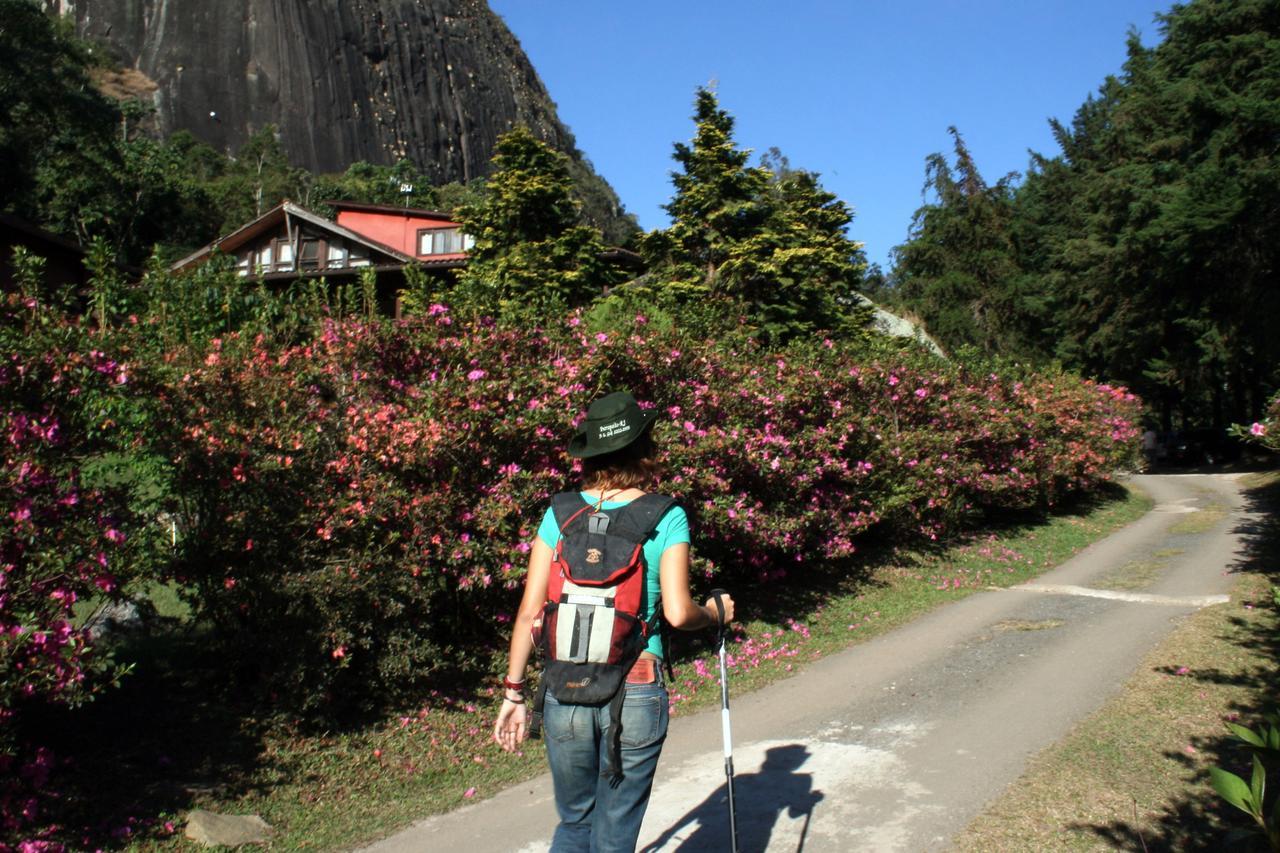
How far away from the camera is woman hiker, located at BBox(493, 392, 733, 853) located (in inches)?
122

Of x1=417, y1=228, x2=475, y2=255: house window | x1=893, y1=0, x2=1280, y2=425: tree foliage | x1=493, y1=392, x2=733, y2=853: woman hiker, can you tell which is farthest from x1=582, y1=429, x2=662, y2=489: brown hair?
x1=417, y1=228, x2=475, y2=255: house window

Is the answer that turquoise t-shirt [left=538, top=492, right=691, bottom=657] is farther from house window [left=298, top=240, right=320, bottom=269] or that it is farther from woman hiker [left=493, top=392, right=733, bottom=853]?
house window [left=298, top=240, right=320, bottom=269]

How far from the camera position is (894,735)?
6.39m

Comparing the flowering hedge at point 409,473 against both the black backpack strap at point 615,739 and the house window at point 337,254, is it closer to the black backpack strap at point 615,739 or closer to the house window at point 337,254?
the black backpack strap at point 615,739

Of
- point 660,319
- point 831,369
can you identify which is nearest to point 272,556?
point 660,319

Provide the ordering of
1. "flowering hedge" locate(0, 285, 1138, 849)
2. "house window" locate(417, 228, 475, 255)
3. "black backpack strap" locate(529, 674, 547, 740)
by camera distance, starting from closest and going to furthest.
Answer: "black backpack strap" locate(529, 674, 547, 740), "flowering hedge" locate(0, 285, 1138, 849), "house window" locate(417, 228, 475, 255)

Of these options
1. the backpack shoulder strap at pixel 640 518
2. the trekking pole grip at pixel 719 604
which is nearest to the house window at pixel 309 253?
the trekking pole grip at pixel 719 604

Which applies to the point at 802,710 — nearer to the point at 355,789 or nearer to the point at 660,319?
the point at 355,789

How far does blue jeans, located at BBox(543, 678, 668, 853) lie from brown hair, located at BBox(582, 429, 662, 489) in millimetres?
684

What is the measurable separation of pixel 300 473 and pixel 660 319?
4.25 m

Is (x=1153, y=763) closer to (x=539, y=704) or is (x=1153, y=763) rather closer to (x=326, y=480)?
(x=539, y=704)

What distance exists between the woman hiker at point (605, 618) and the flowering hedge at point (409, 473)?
3.08 metres

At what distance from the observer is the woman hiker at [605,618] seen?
3090 millimetres

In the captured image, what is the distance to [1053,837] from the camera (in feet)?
15.1
